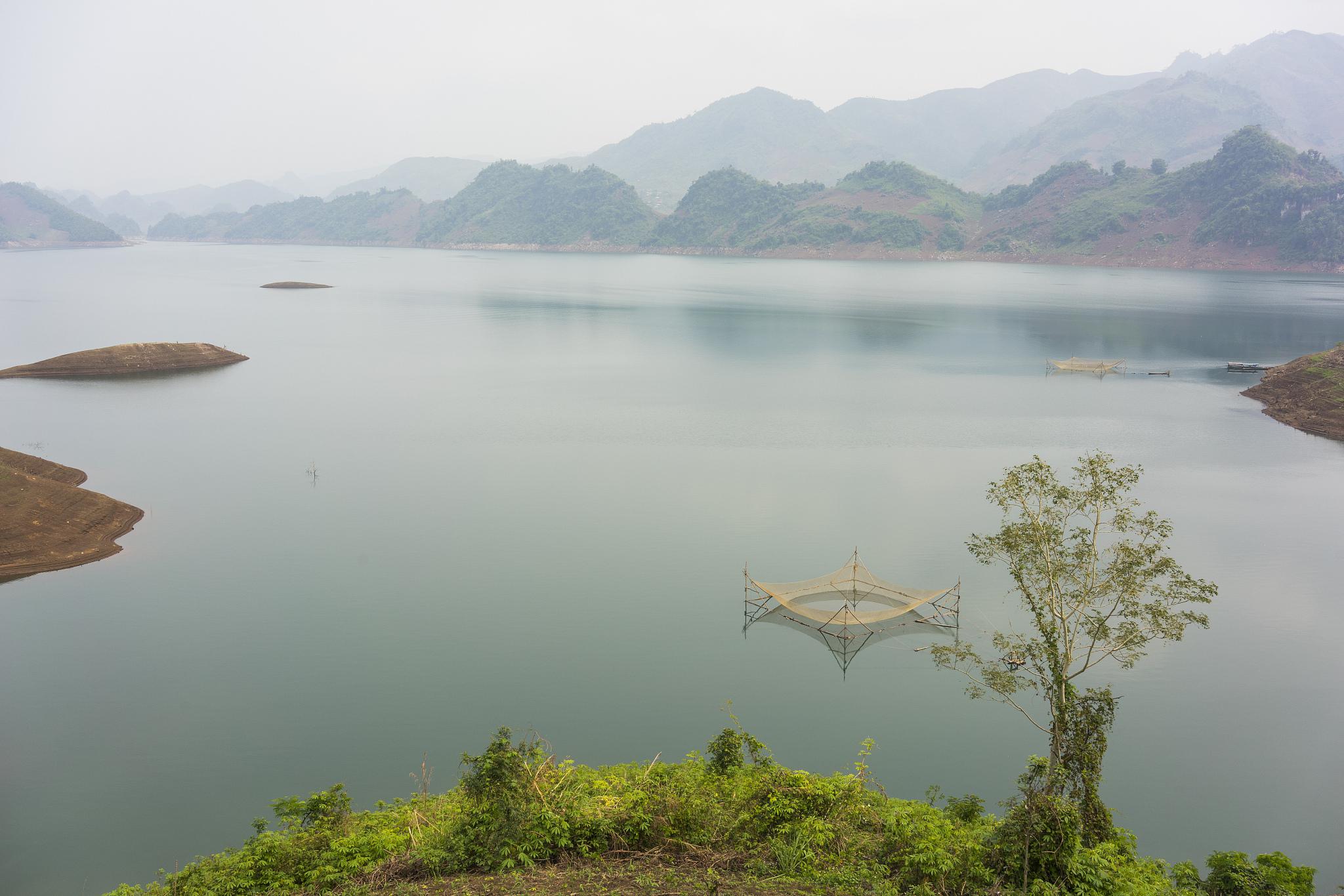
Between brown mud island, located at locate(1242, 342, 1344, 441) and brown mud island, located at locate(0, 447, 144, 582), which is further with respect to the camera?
brown mud island, located at locate(1242, 342, 1344, 441)

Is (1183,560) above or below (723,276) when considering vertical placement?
below

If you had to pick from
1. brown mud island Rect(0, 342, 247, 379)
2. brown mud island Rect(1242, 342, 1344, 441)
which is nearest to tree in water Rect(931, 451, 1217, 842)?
brown mud island Rect(1242, 342, 1344, 441)

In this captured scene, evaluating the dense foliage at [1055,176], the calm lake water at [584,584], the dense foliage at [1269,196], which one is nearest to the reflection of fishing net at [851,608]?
the calm lake water at [584,584]

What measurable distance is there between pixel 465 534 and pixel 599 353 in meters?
40.4

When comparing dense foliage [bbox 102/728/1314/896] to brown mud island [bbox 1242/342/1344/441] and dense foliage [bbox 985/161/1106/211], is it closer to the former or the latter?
brown mud island [bbox 1242/342/1344/441]

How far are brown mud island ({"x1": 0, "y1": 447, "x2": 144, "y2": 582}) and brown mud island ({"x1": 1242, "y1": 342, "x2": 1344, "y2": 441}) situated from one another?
53657 mm

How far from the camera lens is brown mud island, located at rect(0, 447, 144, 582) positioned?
25656 mm

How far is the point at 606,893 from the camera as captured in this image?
1096cm

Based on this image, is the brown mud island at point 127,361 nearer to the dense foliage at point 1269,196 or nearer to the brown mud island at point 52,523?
A: the brown mud island at point 52,523

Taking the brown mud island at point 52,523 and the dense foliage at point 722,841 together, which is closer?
the dense foliage at point 722,841

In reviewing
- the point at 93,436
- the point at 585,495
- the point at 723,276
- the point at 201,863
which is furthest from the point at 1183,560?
the point at 723,276

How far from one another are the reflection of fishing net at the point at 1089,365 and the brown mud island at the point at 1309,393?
28.6 feet

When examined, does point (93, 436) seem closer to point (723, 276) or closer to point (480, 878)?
point (480, 878)

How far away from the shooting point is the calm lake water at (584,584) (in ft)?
54.1
